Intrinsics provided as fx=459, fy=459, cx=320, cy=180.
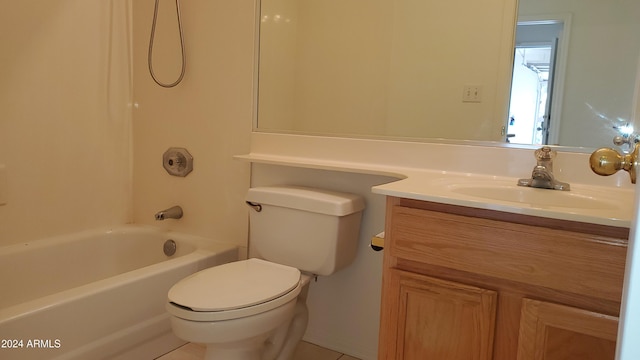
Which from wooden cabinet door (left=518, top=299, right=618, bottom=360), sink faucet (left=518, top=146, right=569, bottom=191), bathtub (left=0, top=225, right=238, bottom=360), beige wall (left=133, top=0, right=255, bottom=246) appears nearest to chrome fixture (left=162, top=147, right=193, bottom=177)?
beige wall (left=133, top=0, right=255, bottom=246)

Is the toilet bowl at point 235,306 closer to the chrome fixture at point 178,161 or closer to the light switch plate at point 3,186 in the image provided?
the chrome fixture at point 178,161

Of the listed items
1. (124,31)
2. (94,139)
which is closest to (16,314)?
(94,139)

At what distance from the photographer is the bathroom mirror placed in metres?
1.45

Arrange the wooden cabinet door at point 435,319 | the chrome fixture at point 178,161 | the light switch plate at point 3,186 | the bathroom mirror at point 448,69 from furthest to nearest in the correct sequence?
the chrome fixture at point 178,161, the light switch plate at point 3,186, the bathroom mirror at point 448,69, the wooden cabinet door at point 435,319

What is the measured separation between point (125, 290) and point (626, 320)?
5.04 ft

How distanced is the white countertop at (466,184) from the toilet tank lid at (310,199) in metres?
0.11

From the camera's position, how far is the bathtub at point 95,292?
53.5 inches

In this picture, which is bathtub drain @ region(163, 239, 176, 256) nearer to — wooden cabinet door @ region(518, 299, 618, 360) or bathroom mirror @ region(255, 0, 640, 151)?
bathroom mirror @ region(255, 0, 640, 151)

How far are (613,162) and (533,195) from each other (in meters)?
0.62

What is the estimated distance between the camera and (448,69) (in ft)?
5.81

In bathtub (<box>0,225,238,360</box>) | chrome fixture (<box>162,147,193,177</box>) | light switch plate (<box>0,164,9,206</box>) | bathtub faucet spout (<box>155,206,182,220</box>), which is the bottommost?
bathtub (<box>0,225,238,360</box>)

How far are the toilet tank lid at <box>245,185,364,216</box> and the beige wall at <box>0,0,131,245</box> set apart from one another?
2.80ft

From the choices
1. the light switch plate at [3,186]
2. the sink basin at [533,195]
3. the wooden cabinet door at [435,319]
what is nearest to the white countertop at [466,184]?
the sink basin at [533,195]

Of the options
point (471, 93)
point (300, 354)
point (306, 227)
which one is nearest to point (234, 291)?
point (306, 227)
